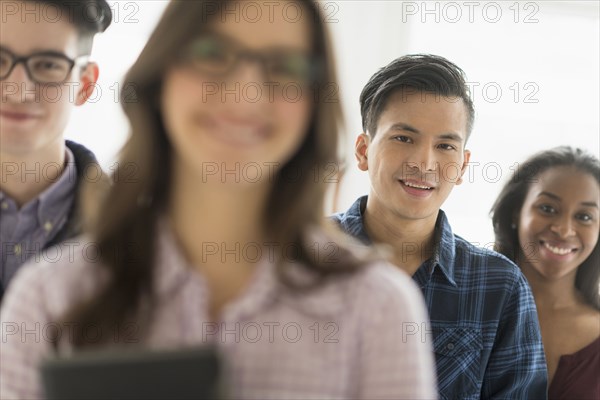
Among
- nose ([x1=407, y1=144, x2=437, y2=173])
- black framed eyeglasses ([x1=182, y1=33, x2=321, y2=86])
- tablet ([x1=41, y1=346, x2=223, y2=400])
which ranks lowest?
tablet ([x1=41, y1=346, x2=223, y2=400])

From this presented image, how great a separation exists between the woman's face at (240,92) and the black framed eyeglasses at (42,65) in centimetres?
61

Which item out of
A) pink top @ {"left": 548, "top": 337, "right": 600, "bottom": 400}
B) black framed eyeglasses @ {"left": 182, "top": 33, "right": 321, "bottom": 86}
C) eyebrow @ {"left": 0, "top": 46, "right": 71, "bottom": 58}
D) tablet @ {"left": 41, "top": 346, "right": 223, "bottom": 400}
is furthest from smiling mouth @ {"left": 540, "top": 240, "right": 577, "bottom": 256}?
tablet @ {"left": 41, "top": 346, "right": 223, "bottom": 400}

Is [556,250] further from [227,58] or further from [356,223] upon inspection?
[227,58]

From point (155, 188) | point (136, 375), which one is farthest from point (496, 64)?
point (136, 375)

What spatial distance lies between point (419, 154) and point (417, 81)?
214 millimetres

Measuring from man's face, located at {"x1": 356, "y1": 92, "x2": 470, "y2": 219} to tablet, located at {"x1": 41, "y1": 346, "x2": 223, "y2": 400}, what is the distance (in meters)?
1.41

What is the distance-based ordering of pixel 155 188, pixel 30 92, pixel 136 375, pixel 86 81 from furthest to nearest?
pixel 86 81 → pixel 30 92 → pixel 155 188 → pixel 136 375

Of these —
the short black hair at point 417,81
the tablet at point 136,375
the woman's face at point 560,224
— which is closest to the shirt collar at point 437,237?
the short black hair at point 417,81

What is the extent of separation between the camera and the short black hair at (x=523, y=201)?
2.48m

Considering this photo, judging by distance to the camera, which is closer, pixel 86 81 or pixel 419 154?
pixel 86 81

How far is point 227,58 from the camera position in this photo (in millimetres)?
921

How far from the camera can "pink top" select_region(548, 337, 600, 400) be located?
2.24 meters

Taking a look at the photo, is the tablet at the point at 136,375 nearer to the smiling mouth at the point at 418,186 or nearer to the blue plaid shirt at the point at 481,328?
the blue plaid shirt at the point at 481,328

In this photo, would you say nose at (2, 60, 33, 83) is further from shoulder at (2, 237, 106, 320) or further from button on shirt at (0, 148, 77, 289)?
shoulder at (2, 237, 106, 320)
